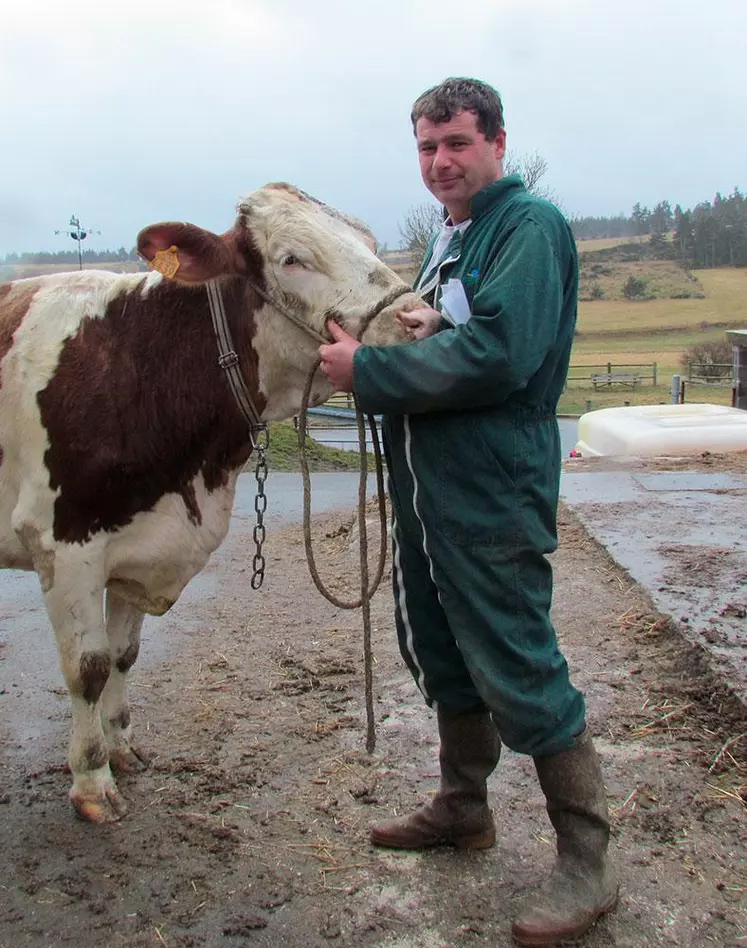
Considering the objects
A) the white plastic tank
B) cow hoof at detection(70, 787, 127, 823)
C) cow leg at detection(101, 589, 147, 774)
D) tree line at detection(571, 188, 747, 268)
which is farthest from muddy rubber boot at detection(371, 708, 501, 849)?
tree line at detection(571, 188, 747, 268)

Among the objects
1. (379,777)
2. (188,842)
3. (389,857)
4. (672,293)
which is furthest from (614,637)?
(672,293)

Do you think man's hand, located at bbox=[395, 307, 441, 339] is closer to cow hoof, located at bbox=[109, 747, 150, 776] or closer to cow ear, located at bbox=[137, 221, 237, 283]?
cow ear, located at bbox=[137, 221, 237, 283]

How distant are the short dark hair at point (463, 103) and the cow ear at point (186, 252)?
76cm

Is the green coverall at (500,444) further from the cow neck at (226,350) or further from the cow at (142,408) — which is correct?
the cow neck at (226,350)

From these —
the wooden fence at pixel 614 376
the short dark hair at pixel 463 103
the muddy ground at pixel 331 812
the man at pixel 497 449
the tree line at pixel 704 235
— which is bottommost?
the wooden fence at pixel 614 376

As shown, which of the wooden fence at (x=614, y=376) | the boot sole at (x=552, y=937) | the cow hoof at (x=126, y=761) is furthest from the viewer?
the wooden fence at (x=614, y=376)

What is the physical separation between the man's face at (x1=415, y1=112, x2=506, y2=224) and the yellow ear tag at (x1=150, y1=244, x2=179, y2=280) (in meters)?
0.84

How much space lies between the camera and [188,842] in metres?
3.04

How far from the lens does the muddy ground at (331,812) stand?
8.48 feet

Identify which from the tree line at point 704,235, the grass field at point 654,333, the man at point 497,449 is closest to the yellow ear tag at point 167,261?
the man at point 497,449

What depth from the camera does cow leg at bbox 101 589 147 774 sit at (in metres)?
3.60

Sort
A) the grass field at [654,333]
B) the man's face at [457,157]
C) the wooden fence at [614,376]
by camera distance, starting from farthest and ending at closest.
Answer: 1. the wooden fence at [614,376]
2. the grass field at [654,333]
3. the man's face at [457,157]

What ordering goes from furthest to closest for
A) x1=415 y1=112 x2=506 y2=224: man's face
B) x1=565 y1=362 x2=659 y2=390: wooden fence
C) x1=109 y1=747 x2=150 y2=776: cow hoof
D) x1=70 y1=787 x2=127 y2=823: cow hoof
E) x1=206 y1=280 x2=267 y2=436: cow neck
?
x1=565 y1=362 x2=659 y2=390: wooden fence, x1=109 y1=747 x2=150 y2=776: cow hoof, x1=70 y1=787 x2=127 y2=823: cow hoof, x1=206 y1=280 x2=267 y2=436: cow neck, x1=415 y1=112 x2=506 y2=224: man's face

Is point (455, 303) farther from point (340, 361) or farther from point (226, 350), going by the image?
point (226, 350)
